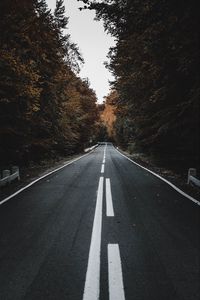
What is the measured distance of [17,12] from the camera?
12.8 meters

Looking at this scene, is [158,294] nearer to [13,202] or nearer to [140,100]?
[13,202]

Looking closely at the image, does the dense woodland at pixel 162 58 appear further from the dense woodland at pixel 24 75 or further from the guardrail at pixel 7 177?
the guardrail at pixel 7 177

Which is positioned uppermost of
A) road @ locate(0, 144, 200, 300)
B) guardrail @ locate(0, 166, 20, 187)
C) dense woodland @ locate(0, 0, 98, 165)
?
dense woodland @ locate(0, 0, 98, 165)

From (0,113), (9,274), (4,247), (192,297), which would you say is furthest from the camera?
(0,113)

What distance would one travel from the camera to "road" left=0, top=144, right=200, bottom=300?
4.34m

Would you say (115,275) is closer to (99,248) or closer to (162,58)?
(99,248)

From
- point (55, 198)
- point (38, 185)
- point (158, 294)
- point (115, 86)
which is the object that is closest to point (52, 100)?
point (115, 86)

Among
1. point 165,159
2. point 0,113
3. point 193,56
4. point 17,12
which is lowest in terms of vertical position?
point 165,159

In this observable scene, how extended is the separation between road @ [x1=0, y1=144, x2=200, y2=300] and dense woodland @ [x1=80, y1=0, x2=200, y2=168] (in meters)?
4.86

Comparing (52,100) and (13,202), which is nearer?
(13,202)

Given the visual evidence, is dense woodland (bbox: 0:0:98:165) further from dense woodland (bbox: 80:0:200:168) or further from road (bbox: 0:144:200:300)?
road (bbox: 0:144:200:300)

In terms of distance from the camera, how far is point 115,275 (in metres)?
4.74

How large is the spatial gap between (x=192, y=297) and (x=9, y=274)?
2.48 meters

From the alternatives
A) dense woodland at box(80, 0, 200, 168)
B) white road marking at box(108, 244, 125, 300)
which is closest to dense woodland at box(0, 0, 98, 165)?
dense woodland at box(80, 0, 200, 168)
